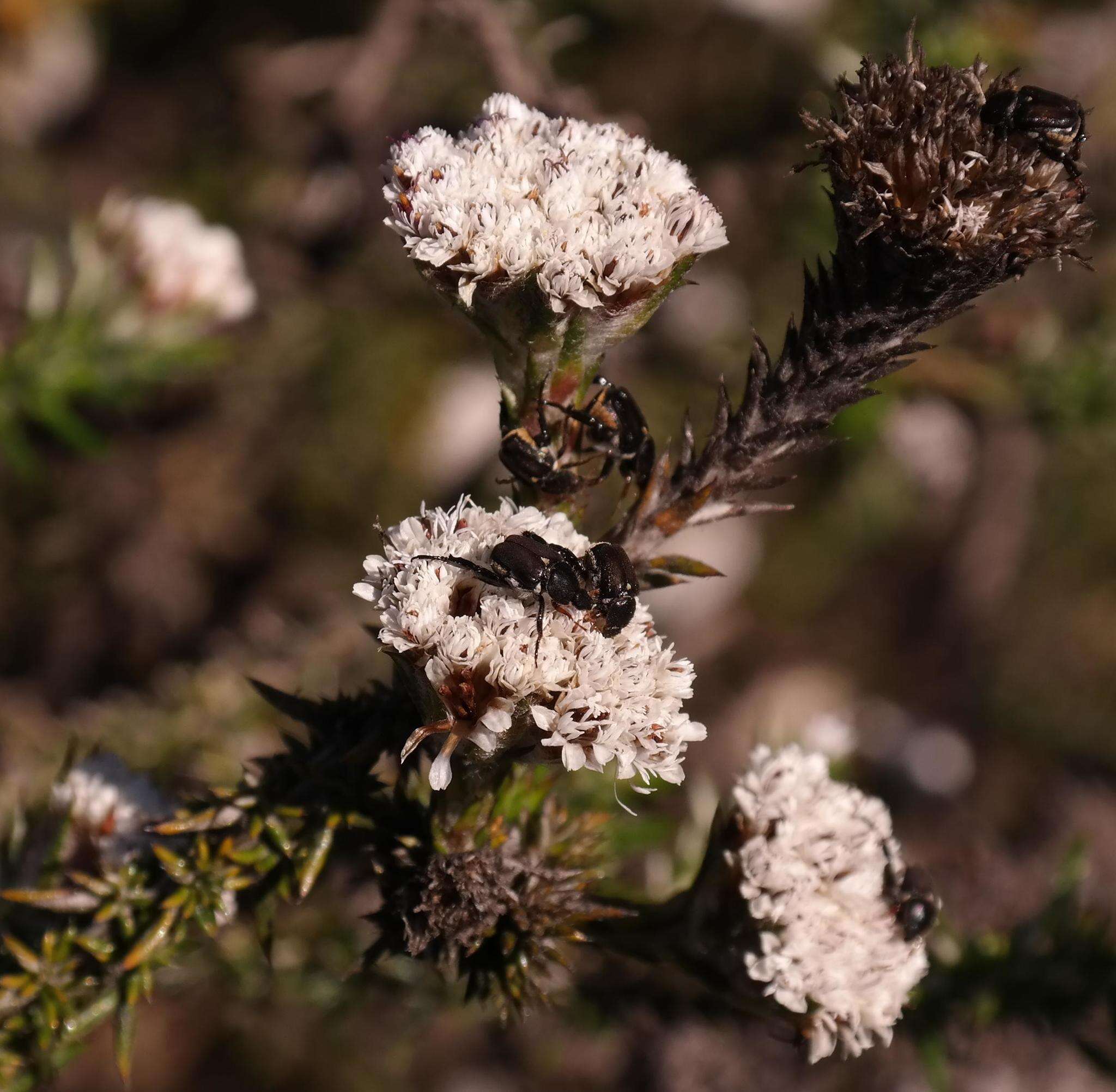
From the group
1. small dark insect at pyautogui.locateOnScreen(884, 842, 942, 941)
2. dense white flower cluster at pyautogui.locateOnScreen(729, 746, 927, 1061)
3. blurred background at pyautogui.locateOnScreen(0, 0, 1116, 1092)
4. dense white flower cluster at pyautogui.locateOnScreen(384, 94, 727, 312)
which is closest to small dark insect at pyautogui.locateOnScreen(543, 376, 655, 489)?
dense white flower cluster at pyautogui.locateOnScreen(384, 94, 727, 312)

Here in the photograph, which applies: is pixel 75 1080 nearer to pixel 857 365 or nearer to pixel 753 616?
pixel 753 616

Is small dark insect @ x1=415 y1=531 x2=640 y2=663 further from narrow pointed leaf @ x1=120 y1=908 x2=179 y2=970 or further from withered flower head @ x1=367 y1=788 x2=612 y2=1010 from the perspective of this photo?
narrow pointed leaf @ x1=120 y1=908 x2=179 y2=970

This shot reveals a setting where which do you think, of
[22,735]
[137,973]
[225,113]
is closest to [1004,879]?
[137,973]

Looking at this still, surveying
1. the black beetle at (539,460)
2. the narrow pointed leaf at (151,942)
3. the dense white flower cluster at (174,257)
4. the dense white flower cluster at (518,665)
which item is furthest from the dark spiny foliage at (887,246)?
the dense white flower cluster at (174,257)

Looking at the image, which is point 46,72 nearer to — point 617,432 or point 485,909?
point 617,432

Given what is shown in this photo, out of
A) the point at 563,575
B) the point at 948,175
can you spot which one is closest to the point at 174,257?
the point at 563,575
